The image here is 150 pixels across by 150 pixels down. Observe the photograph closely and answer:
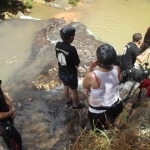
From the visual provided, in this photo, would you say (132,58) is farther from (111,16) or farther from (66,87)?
(111,16)

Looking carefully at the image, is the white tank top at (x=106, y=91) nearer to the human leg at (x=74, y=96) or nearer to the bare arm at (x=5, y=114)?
the bare arm at (x=5, y=114)

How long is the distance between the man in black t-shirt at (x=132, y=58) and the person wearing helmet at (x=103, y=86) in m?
2.05

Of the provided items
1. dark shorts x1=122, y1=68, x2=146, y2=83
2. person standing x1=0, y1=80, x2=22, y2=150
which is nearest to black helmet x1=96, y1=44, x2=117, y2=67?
person standing x1=0, y1=80, x2=22, y2=150

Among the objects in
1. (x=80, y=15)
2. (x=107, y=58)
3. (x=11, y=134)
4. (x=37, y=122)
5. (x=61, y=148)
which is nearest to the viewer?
(x=107, y=58)

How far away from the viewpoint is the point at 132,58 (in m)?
5.43

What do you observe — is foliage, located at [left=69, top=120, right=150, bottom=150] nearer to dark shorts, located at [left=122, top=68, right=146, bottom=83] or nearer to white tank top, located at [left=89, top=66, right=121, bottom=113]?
white tank top, located at [left=89, top=66, right=121, bottom=113]

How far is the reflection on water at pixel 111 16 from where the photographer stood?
11.1 m

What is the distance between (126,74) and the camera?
567 centimetres

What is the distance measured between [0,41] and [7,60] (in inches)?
51.1

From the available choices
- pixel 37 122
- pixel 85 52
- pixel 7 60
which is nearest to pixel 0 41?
pixel 7 60

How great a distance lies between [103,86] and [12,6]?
39.2 feet

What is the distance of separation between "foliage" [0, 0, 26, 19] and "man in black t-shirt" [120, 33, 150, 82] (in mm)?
9100

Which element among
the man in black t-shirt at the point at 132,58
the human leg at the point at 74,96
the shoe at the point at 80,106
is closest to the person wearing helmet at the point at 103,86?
the human leg at the point at 74,96

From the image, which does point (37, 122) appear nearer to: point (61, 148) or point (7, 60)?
point (61, 148)
